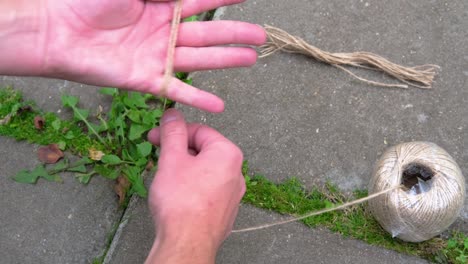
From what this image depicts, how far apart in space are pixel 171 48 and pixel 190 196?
437 millimetres

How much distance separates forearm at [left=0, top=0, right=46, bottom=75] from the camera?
130cm

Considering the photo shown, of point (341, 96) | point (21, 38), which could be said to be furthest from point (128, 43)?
point (341, 96)

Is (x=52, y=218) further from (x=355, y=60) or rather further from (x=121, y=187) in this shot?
(x=355, y=60)

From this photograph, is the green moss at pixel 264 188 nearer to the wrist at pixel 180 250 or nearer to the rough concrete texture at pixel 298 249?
the rough concrete texture at pixel 298 249

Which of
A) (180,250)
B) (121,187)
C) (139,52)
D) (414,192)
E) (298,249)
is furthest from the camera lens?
(121,187)

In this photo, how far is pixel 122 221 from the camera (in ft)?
5.53

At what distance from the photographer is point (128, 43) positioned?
1.37m

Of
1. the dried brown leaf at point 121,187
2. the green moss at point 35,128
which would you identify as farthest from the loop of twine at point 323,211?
the green moss at point 35,128

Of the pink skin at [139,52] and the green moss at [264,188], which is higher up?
the pink skin at [139,52]

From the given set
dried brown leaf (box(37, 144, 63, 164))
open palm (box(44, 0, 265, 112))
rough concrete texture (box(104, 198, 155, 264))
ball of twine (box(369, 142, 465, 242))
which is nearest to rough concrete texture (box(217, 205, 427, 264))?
ball of twine (box(369, 142, 465, 242))

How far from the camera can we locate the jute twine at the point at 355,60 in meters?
1.78

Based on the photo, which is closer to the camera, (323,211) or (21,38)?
(21,38)

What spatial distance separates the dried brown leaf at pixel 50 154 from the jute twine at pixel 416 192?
0.86 meters

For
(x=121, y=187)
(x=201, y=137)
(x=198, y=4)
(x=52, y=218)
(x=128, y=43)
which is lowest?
(x=52, y=218)
